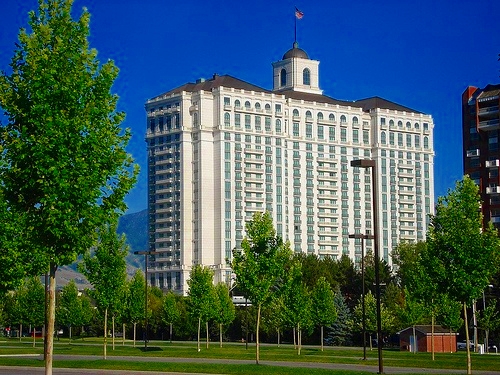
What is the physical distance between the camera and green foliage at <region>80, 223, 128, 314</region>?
214 ft

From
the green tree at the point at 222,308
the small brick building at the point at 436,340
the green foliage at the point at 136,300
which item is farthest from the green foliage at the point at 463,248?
the green tree at the point at 222,308

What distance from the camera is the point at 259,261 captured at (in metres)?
62.5

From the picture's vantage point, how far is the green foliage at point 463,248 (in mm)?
48344

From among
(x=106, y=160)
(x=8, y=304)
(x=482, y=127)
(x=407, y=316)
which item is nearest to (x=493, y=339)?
(x=407, y=316)

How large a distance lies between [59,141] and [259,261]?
3692 centimetres

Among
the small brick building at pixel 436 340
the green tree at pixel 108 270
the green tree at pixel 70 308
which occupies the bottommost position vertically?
the small brick building at pixel 436 340

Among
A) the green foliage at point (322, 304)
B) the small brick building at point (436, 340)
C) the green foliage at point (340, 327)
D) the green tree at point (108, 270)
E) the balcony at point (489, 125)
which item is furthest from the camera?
the balcony at point (489, 125)

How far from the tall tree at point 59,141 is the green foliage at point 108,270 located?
36.4 meters

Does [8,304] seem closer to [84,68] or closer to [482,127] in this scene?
[482,127]

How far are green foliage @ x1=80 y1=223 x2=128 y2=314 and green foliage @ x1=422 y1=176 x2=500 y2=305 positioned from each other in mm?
24152

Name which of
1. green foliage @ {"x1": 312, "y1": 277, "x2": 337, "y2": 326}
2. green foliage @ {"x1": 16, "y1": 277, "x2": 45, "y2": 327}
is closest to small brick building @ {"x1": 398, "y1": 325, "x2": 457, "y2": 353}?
green foliage @ {"x1": 312, "y1": 277, "x2": 337, "y2": 326}

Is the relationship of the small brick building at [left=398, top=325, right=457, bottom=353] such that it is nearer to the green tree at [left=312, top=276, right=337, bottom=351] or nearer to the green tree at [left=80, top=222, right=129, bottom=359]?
the green tree at [left=312, top=276, right=337, bottom=351]

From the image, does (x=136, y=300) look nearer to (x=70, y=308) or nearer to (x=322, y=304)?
(x=70, y=308)

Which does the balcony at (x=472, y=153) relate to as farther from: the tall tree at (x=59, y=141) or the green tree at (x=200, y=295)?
the tall tree at (x=59, y=141)
